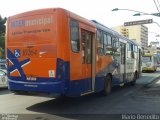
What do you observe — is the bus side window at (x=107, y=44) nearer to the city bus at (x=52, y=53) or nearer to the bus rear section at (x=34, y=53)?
the city bus at (x=52, y=53)

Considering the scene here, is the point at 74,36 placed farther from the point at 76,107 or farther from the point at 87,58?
the point at 76,107

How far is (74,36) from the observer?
10.6 meters

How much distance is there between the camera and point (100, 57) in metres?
12.9

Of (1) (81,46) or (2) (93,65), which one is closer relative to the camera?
(1) (81,46)

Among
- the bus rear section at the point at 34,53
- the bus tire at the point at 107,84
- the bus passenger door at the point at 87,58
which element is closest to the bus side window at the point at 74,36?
the bus passenger door at the point at 87,58

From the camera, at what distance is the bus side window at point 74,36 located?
10.4 meters

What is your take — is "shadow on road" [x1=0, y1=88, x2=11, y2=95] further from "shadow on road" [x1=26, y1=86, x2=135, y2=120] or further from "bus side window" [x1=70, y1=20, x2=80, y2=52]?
"bus side window" [x1=70, y1=20, x2=80, y2=52]

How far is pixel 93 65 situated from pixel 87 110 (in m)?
2.21

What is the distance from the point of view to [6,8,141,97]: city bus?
1001cm

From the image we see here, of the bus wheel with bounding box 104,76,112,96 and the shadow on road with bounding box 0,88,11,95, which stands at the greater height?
the bus wheel with bounding box 104,76,112,96

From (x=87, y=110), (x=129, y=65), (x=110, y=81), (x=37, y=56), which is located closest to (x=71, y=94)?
(x=87, y=110)

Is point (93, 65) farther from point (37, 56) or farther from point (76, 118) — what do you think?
point (76, 118)

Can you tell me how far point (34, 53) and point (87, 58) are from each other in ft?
6.82

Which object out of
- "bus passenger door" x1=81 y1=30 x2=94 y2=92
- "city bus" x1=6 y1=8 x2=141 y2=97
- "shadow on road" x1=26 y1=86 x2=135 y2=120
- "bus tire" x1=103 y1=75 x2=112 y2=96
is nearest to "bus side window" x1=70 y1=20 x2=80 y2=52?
"city bus" x1=6 y1=8 x2=141 y2=97
